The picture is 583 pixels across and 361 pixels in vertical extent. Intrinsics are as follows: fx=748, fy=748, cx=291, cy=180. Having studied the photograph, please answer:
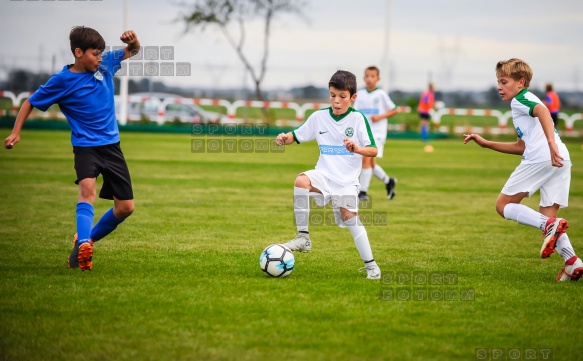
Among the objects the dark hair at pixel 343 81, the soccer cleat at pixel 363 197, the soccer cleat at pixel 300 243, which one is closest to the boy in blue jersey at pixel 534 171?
the dark hair at pixel 343 81

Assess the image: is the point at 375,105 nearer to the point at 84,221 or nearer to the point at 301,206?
the point at 301,206

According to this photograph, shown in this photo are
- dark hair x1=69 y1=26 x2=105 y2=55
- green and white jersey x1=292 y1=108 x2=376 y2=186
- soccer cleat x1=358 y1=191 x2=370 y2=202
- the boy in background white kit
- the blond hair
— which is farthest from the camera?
the boy in background white kit

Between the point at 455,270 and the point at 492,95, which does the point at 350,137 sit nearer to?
the point at 455,270

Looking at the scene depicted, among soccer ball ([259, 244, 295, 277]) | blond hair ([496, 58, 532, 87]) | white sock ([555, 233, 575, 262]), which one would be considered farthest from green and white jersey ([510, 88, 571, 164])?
soccer ball ([259, 244, 295, 277])

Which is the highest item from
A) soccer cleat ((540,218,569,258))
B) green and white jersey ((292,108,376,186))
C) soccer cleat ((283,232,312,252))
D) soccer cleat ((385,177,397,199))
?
green and white jersey ((292,108,376,186))

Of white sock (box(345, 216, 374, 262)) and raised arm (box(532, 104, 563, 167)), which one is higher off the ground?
raised arm (box(532, 104, 563, 167))

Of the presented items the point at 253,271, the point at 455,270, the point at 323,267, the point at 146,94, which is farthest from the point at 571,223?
the point at 146,94

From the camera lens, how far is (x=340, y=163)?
6668mm

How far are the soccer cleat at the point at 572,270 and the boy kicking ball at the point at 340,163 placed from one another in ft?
5.50

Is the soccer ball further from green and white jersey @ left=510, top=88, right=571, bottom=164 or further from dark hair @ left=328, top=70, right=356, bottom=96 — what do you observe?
green and white jersey @ left=510, top=88, right=571, bottom=164

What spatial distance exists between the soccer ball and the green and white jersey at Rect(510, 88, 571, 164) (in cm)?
236

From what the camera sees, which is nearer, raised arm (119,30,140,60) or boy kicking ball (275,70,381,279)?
boy kicking ball (275,70,381,279)

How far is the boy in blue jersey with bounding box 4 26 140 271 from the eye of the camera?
21.3ft

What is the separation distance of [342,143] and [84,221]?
7.71 ft
